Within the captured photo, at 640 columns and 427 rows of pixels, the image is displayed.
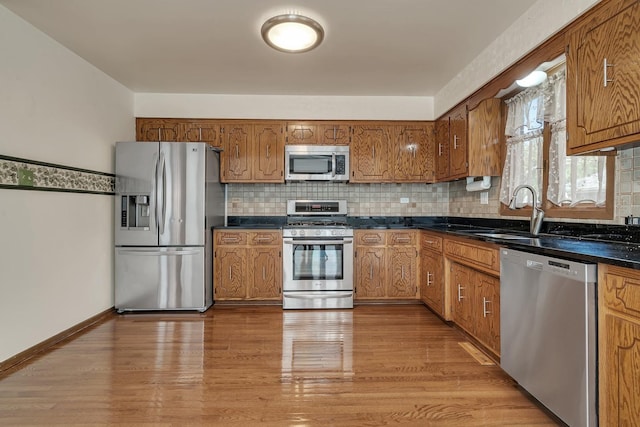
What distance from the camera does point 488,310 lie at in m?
2.53

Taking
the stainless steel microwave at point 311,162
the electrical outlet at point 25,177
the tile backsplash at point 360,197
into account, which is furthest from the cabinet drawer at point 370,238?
the electrical outlet at point 25,177

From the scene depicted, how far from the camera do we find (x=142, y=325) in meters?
3.33

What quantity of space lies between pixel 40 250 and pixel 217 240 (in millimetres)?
1631

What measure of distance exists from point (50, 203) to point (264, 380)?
2.26m

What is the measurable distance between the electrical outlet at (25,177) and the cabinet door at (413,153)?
11.8 ft

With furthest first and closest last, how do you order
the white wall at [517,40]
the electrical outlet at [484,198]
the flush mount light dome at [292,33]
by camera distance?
the electrical outlet at [484,198], the flush mount light dome at [292,33], the white wall at [517,40]

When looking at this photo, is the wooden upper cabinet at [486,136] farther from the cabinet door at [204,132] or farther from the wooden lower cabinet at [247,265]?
the cabinet door at [204,132]

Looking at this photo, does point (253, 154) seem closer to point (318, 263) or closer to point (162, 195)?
point (162, 195)

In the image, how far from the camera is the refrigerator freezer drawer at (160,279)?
368 cm

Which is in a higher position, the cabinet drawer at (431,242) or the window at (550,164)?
the window at (550,164)

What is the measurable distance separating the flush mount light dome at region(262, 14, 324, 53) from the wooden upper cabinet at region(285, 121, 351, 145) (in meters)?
1.47

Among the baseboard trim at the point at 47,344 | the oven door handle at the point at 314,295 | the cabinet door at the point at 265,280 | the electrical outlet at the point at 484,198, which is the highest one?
the electrical outlet at the point at 484,198

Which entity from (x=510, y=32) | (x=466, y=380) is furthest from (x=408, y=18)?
(x=466, y=380)

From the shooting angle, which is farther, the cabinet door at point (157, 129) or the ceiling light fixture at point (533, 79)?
the cabinet door at point (157, 129)
